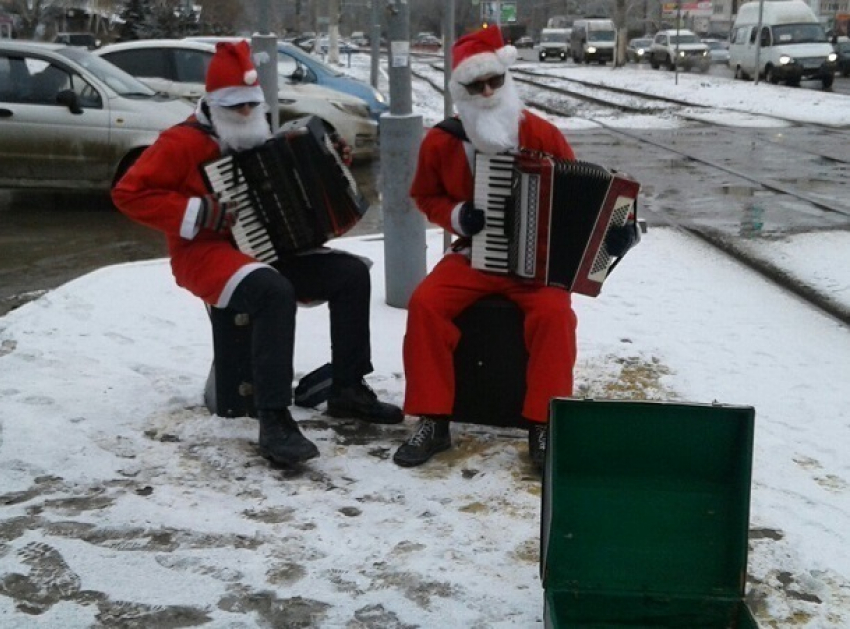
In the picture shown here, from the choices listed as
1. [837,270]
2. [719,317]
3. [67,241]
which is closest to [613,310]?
[719,317]

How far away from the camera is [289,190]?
4312 millimetres

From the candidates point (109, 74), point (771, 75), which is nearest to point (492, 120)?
point (109, 74)

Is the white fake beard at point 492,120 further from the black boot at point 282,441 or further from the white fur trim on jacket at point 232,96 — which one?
the black boot at point 282,441

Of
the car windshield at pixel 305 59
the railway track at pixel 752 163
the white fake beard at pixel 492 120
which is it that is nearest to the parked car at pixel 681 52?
the railway track at pixel 752 163

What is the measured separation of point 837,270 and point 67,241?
6.17 metres

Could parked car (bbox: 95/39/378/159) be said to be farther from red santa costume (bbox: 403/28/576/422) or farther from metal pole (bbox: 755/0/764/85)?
metal pole (bbox: 755/0/764/85)

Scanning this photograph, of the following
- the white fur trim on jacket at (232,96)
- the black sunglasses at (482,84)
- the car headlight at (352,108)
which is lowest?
the car headlight at (352,108)

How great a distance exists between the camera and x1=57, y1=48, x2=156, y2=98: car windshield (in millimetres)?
10273

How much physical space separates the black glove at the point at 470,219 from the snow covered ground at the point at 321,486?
35.0 inches

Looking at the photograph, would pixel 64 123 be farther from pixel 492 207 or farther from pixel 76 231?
pixel 492 207

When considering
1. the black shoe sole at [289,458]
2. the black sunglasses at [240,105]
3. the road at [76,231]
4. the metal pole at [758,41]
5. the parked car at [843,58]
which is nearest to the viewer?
the black shoe sole at [289,458]

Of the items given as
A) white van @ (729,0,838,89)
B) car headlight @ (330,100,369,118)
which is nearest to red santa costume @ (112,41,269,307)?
car headlight @ (330,100,369,118)

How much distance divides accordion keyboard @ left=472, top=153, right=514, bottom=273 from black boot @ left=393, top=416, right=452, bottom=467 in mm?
668

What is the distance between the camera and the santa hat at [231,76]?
14.1 ft
